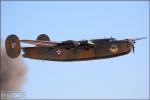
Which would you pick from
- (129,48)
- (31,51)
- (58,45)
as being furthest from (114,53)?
(31,51)

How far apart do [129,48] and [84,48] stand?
5398 mm

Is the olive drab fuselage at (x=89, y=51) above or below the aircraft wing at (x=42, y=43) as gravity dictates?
below

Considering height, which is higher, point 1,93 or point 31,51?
point 31,51

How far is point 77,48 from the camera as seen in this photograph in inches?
2640

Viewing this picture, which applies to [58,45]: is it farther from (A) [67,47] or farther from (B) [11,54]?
(B) [11,54]

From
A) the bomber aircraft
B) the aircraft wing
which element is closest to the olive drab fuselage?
the bomber aircraft

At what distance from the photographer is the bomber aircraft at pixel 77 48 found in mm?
65750

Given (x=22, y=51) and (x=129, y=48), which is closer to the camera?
(x=129, y=48)

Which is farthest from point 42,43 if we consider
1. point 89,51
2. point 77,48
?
point 89,51

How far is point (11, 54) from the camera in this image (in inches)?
2707

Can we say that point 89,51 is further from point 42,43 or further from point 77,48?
point 42,43

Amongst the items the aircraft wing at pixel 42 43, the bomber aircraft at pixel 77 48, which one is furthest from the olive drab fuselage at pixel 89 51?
the aircraft wing at pixel 42 43

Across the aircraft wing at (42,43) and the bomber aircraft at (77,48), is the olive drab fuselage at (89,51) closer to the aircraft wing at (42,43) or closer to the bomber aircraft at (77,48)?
the bomber aircraft at (77,48)

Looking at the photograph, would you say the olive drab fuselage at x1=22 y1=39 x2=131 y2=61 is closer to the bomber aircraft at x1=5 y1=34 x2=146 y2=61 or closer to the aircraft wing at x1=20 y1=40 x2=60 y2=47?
the bomber aircraft at x1=5 y1=34 x2=146 y2=61
